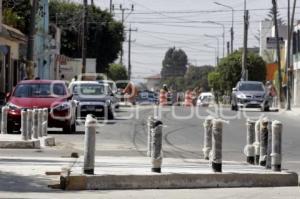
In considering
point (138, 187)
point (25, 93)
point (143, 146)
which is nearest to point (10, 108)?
point (25, 93)

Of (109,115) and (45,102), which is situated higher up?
(45,102)

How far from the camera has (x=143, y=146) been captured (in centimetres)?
2145

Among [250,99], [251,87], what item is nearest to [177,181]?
[250,99]

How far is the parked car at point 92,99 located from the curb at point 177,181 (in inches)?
821

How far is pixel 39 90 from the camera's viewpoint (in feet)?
82.6

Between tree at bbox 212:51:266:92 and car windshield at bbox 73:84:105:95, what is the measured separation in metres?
46.8

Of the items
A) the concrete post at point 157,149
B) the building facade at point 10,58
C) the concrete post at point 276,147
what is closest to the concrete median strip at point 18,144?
the concrete post at point 157,149

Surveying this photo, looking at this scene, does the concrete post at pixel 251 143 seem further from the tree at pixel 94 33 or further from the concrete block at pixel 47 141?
the tree at pixel 94 33

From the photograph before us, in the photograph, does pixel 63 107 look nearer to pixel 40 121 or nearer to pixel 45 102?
pixel 45 102

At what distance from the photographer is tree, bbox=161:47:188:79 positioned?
18662cm

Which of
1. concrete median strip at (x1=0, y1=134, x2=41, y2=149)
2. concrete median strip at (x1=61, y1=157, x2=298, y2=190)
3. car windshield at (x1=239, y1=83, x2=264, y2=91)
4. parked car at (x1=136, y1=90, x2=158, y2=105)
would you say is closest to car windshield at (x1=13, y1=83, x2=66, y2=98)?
concrete median strip at (x1=0, y1=134, x2=41, y2=149)

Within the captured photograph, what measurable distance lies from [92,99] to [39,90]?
8.86 m

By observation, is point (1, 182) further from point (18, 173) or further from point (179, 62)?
point (179, 62)

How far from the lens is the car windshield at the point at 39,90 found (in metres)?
24.9
